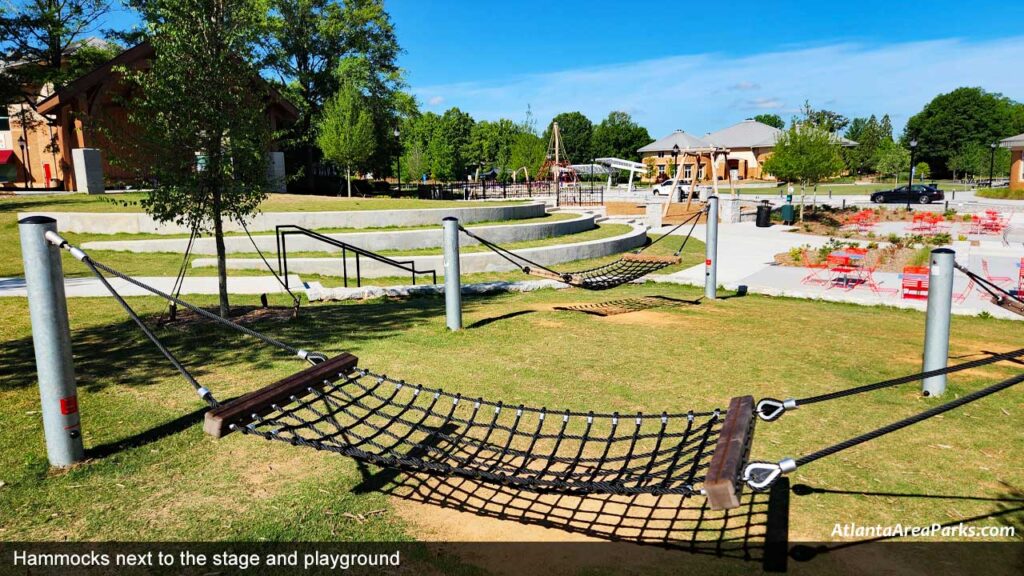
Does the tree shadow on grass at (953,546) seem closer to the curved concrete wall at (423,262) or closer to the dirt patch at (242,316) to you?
the dirt patch at (242,316)

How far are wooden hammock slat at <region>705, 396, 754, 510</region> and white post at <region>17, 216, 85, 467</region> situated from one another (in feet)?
13.5

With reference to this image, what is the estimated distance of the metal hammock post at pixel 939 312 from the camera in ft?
19.7

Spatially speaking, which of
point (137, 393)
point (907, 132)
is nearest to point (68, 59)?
point (137, 393)

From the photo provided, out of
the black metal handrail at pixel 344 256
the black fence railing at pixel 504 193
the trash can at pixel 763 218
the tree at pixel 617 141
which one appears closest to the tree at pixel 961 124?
the tree at pixel 617 141

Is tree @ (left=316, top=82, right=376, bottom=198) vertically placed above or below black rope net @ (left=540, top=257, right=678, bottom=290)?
above

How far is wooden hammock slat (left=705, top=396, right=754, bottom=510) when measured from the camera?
2959 mm

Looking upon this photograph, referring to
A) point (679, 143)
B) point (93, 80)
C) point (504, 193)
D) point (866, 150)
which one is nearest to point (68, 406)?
point (93, 80)

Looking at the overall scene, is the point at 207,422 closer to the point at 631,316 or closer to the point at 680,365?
the point at 680,365

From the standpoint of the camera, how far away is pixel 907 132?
264 feet

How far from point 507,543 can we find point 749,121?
86.2 metres

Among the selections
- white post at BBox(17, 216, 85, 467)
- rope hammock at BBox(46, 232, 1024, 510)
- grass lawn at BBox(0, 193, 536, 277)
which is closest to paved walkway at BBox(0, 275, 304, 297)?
grass lawn at BBox(0, 193, 536, 277)

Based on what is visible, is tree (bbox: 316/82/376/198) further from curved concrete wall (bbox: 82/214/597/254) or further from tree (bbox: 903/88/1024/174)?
tree (bbox: 903/88/1024/174)

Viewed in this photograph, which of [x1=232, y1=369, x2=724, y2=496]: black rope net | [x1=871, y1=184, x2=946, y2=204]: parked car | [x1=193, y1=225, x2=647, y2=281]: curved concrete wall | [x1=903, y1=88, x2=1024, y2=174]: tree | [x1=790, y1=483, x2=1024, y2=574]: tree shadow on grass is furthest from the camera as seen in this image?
[x1=903, y1=88, x2=1024, y2=174]: tree

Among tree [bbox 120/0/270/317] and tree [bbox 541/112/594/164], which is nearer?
tree [bbox 120/0/270/317]
